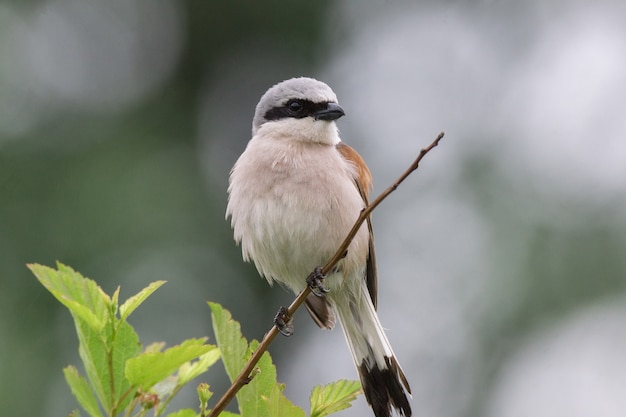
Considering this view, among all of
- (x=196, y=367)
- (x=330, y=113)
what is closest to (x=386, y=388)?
(x=330, y=113)

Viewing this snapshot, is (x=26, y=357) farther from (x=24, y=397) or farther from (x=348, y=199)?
(x=348, y=199)

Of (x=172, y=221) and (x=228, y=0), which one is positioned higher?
(x=228, y=0)

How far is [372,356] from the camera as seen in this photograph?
12.7ft

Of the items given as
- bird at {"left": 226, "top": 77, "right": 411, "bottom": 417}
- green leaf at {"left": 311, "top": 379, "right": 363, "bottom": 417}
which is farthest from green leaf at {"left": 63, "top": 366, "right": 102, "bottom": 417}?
bird at {"left": 226, "top": 77, "right": 411, "bottom": 417}

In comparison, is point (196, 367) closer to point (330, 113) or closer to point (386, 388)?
point (386, 388)

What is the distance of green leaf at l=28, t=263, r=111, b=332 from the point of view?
172 cm

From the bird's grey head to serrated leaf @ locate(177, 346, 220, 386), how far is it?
2122 mm

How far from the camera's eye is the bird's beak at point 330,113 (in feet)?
12.7

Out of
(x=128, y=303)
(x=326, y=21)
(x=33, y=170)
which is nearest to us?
(x=128, y=303)

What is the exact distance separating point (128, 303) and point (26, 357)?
14.9ft

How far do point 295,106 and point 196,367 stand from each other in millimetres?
2348

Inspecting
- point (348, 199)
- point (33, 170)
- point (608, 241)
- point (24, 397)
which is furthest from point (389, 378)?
point (33, 170)

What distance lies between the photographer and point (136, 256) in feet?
23.6

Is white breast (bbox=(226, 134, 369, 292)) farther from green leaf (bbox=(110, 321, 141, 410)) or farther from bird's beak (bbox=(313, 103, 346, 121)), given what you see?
green leaf (bbox=(110, 321, 141, 410))
